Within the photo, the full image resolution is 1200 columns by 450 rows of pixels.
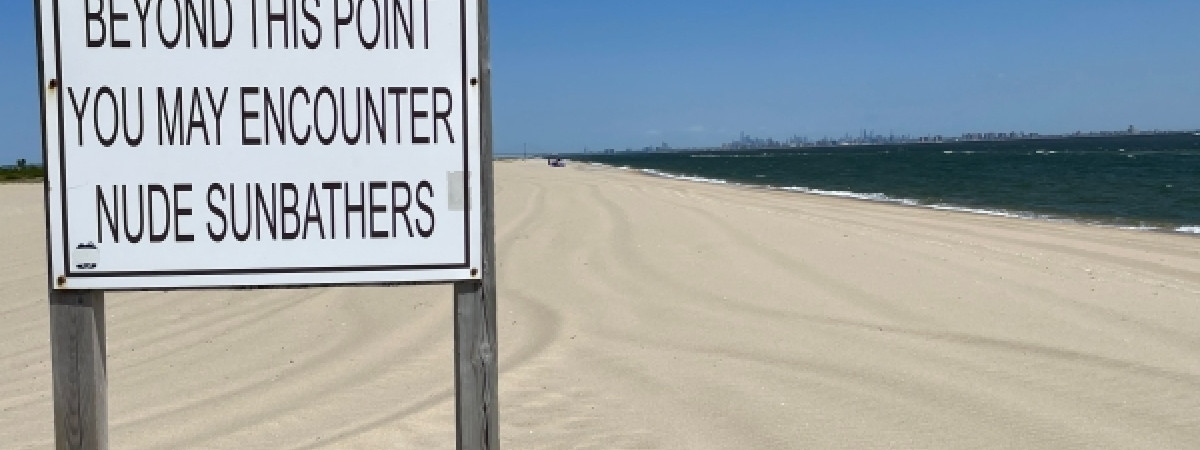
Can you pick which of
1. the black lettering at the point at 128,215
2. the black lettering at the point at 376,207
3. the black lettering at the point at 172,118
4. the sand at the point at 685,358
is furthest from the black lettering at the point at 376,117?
the sand at the point at 685,358

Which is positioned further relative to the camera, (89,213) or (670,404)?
(670,404)

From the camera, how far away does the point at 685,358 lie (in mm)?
5574

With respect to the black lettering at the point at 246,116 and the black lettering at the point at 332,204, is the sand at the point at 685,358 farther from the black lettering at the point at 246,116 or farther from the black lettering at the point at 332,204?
the black lettering at the point at 246,116

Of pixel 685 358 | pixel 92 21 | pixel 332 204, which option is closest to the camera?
pixel 92 21

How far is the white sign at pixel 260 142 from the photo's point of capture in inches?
96.4

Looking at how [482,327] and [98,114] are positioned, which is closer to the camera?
[98,114]

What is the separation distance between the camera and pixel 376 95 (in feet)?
8.25

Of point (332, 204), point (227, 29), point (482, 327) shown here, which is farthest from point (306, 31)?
point (482, 327)

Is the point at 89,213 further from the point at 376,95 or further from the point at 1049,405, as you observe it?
the point at 1049,405

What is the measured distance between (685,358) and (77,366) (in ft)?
11.6

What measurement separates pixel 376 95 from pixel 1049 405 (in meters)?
3.62

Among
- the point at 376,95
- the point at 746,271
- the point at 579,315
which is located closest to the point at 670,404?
the point at 579,315

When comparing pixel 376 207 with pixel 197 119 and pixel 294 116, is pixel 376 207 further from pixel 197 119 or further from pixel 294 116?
pixel 197 119

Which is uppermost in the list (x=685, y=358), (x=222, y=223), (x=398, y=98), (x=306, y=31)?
(x=306, y=31)
